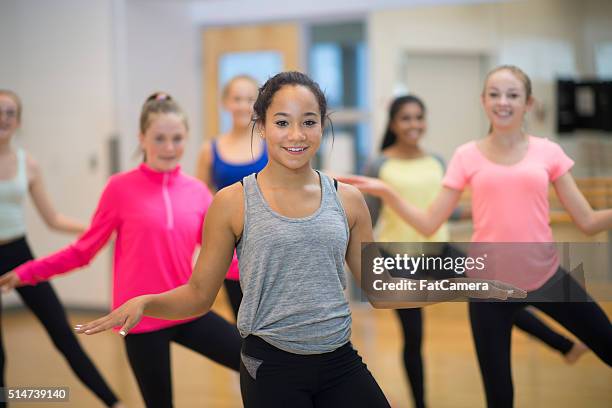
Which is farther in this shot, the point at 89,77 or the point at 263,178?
the point at 89,77

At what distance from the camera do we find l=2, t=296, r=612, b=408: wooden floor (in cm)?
369

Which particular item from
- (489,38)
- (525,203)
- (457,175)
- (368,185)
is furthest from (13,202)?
(489,38)

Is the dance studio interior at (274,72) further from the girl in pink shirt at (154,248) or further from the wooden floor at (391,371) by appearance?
the girl in pink shirt at (154,248)

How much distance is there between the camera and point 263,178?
2.00 m

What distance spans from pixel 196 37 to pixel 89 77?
1.05 metres

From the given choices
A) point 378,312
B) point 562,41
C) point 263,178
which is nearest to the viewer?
point 263,178

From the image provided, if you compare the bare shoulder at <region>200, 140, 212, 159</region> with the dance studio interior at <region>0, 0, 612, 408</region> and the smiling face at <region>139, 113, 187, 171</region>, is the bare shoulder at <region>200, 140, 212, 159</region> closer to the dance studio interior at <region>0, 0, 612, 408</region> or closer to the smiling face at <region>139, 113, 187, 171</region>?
the smiling face at <region>139, 113, 187, 171</region>

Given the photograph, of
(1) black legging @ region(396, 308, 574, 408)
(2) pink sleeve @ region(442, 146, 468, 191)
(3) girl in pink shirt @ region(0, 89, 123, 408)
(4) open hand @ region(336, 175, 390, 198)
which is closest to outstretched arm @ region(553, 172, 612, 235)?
(2) pink sleeve @ region(442, 146, 468, 191)

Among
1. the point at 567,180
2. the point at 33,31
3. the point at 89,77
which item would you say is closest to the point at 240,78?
the point at 567,180

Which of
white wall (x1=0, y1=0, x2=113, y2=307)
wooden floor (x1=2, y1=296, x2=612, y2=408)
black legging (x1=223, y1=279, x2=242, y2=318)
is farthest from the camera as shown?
white wall (x1=0, y1=0, x2=113, y2=307)

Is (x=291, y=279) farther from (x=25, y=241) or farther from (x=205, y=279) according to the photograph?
(x=25, y=241)

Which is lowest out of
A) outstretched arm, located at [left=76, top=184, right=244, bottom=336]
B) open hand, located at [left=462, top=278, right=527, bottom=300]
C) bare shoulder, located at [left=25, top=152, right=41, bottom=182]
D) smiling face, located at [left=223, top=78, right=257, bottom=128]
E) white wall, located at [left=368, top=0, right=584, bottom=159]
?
open hand, located at [left=462, top=278, right=527, bottom=300]

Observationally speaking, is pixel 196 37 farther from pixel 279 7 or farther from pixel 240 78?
pixel 240 78

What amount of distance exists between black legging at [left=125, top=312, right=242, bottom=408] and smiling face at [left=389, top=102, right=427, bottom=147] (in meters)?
1.35
